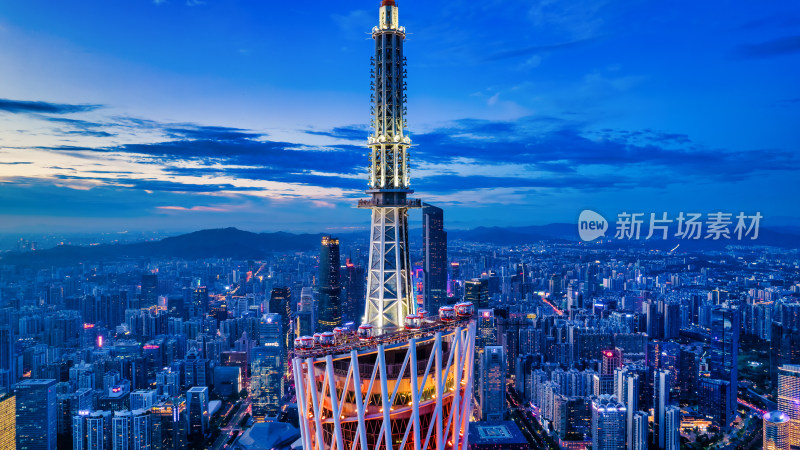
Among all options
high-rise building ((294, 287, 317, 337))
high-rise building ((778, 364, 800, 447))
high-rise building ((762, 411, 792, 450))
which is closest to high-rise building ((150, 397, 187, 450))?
high-rise building ((294, 287, 317, 337))

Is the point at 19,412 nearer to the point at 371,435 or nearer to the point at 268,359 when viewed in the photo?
the point at 268,359

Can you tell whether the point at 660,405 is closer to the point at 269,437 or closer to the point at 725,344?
A: the point at 725,344

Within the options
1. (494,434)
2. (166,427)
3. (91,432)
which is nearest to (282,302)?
(166,427)

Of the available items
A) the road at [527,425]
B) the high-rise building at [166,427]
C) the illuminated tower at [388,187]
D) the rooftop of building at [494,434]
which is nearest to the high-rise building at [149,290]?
the high-rise building at [166,427]

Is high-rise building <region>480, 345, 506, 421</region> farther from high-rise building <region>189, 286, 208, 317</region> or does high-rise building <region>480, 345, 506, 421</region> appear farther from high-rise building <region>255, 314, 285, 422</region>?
high-rise building <region>189, 286, 208, 317</region>

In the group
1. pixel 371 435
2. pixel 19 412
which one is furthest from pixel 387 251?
pixel 19 412

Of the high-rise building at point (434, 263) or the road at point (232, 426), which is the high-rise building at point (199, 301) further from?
the high-rise building at point (434, 263)
